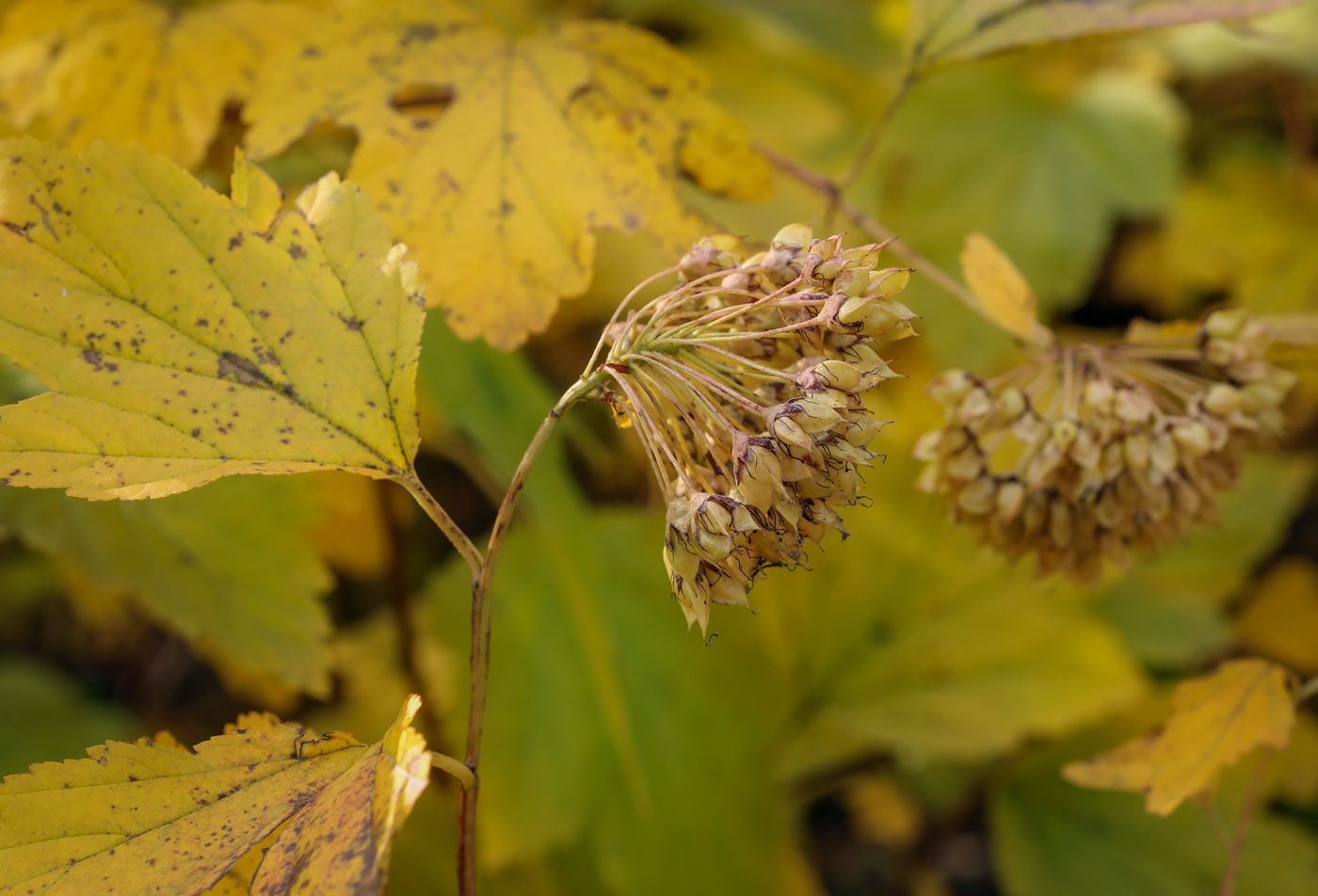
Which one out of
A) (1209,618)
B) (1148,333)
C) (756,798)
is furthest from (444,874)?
(1209,618)

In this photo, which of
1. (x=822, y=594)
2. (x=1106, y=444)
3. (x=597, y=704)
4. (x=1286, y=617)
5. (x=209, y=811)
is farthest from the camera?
(x=1286, y=617)

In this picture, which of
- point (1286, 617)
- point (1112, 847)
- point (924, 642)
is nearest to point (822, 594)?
point (924, 642)

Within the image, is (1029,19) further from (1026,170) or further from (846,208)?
(1026,170)

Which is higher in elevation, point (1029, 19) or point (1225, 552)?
point (1029, 19)

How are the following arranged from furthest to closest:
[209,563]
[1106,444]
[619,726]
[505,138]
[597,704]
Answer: [597,704] → [619,726] → [209,563] → [505,138] → [1106,444]

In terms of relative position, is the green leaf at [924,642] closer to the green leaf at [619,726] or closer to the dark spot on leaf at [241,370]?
the green leaf at [619,726]

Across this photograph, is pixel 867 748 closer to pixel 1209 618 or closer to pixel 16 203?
pixel 1209 618

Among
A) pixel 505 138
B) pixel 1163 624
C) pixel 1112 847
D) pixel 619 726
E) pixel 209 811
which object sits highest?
pixel 505 138

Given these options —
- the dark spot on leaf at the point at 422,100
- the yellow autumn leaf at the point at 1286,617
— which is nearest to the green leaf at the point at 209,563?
the dark spot on leaf at the point at 422,100
